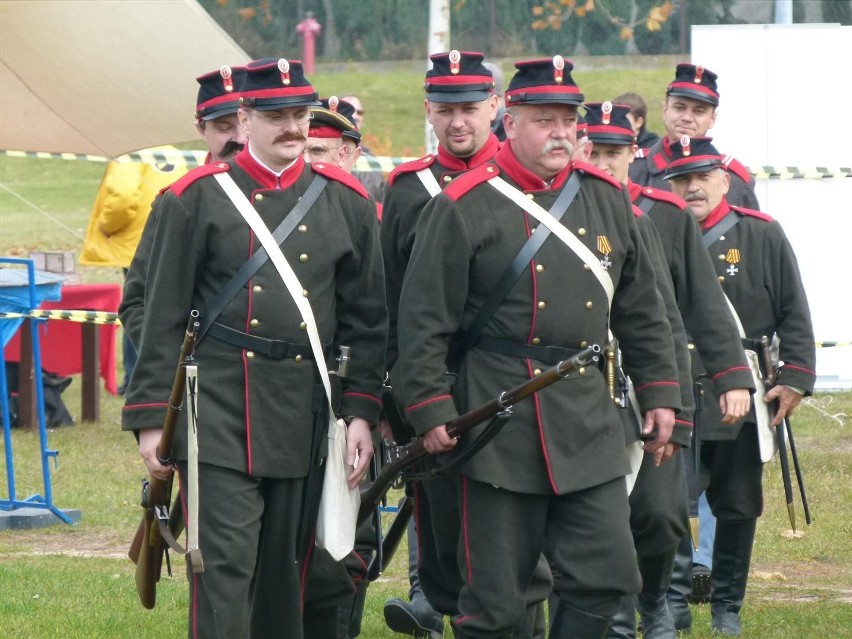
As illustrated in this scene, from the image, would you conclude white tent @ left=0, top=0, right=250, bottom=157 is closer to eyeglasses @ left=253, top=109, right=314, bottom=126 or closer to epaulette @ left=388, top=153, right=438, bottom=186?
epaulette @ left=388, top=153, right=438, bottom=186

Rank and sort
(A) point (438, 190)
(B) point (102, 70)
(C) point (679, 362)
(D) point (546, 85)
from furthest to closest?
(B) point (102, 70) → (A) point (438, 190) → (C) point (679, 362) → (D) point (546, 85)

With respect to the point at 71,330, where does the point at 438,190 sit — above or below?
above

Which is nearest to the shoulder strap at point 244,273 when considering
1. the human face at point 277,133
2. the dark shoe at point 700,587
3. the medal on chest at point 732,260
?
the human face at point 277,133

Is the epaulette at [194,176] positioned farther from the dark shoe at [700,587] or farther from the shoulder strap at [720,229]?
the dark shoe at [700,587]

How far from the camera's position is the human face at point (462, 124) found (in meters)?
6.08

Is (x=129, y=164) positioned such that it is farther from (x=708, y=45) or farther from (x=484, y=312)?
(x=484, y=312)

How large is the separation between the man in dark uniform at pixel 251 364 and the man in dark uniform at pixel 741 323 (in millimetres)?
2168

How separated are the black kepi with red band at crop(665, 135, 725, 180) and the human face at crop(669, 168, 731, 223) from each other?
0.04 m

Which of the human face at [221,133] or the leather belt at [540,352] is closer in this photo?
the leather belt at [540,352]

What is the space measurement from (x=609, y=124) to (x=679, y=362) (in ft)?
3.79

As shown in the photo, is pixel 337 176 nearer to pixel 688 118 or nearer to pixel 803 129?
pixel 688 118

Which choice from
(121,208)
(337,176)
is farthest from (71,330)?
(337,176)

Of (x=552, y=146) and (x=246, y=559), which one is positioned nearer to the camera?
(x=246, y=559)

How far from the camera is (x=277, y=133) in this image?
5.00 metres
